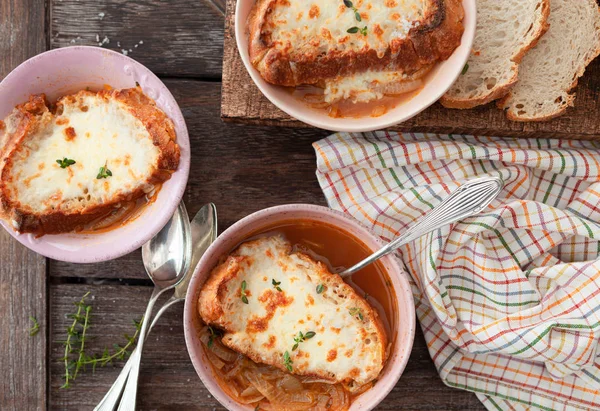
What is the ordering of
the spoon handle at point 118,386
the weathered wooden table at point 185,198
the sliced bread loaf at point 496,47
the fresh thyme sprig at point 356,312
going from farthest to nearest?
1. the weathered wooden table at point 185,198
2. the spoon handle at point 118,386
3. the sliced bread loaf at point 496,47
4. the fresh thyme sprig at point 356,312

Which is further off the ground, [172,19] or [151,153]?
[172,19]

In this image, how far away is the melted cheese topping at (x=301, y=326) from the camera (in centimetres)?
257

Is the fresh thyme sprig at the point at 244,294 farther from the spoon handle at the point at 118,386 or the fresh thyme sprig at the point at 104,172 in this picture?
the fresh thyme sprig at the point at 104,172

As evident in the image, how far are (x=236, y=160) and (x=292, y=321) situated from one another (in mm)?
812

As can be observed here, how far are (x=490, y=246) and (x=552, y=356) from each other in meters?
0.53

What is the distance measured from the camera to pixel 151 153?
2.65 meters

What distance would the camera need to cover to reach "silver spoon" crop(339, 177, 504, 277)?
2.59 meters

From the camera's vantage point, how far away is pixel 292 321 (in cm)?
257

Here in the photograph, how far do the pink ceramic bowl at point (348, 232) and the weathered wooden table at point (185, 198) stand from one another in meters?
0.33

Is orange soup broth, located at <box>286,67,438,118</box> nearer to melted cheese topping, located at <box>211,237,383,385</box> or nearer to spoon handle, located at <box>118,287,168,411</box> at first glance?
melted cheese topping, located at <box>211,237,383,385</box>

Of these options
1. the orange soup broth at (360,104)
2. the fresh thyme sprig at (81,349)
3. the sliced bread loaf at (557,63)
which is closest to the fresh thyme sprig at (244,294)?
the fresh thyme sprig at (81,349)

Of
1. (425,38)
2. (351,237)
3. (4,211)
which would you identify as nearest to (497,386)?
(351,237)

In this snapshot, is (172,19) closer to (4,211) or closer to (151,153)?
(151,153)

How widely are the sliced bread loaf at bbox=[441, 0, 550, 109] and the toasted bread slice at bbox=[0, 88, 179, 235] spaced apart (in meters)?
1.22
